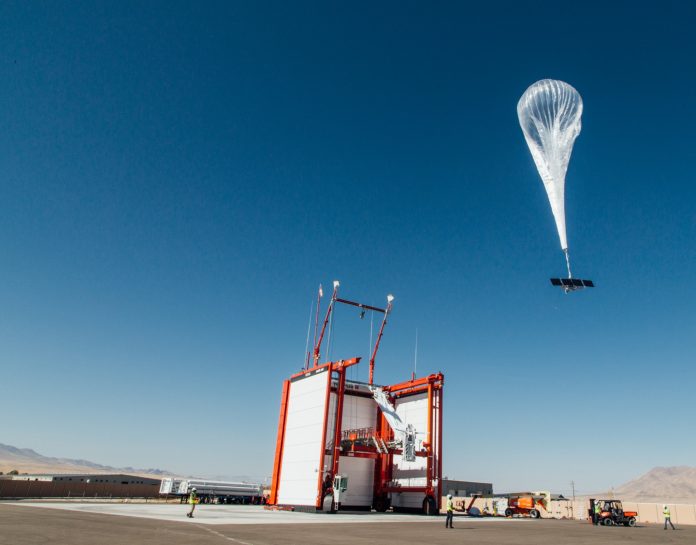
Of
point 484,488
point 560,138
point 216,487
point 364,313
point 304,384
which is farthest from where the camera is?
point 484,488

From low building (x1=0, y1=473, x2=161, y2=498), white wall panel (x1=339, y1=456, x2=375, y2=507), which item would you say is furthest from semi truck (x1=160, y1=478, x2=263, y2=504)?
white wall panel (x1=339, y1=456, x2=375, y2=507)

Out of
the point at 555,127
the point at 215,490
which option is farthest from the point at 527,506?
the point at 555,127

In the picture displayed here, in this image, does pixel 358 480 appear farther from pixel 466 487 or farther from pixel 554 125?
pixel 466 487

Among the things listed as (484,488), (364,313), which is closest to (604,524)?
(364,313)

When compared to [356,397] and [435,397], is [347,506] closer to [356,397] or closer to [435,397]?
[356,397]

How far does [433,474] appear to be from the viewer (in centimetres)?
4541

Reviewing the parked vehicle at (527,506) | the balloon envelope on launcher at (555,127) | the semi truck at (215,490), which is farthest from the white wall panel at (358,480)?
the balloon envelope on launcher at (555,127)

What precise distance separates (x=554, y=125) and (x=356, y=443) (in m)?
33.4

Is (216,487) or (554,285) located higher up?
(554,285)

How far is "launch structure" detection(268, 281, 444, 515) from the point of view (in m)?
43.0

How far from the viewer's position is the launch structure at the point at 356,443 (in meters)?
43.0

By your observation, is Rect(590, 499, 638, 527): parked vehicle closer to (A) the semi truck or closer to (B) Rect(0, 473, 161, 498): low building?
(A) the semi truck

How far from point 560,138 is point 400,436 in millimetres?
29927

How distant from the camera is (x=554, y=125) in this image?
82.2 feet
